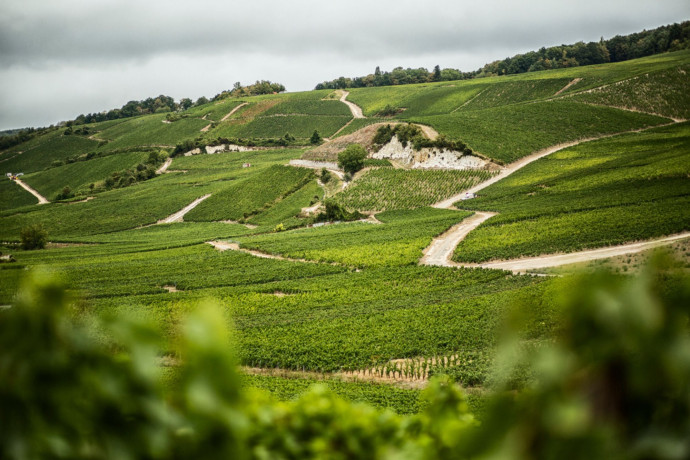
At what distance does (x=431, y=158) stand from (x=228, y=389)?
74.3 m

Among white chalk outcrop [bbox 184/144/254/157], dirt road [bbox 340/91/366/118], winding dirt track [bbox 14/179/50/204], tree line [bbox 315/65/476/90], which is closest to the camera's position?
winding dirt track [bbox 14/179/50/204]

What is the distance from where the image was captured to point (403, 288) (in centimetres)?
3334

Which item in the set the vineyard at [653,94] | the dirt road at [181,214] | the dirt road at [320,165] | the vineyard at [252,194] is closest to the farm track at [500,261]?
the dirt road at [320,165]

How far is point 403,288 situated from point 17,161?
6069 inches

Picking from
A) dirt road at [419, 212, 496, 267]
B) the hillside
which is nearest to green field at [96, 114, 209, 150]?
the hillside

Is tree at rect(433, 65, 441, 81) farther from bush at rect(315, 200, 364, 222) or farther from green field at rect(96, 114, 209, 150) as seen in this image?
bush at rect(315, 200, 364, 222)

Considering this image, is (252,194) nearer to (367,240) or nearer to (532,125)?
(367,240)

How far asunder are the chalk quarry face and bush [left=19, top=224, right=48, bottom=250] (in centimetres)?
5359

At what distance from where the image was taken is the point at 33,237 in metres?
63.1

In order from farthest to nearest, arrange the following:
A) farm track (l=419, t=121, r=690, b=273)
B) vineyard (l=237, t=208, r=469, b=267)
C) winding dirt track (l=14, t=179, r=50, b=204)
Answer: winding dirt track (l=14, t=179, r=50, b=204)
vineyard (l=237, t=208, r=469, b=267)
farm track (l=419, t=121, r=690, b=273)

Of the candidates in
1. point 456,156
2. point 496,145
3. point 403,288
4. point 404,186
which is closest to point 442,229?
point 403,288

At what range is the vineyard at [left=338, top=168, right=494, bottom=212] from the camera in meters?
64.6

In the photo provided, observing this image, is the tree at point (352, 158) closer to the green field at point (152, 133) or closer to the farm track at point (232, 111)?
the green field at point (152, 133)

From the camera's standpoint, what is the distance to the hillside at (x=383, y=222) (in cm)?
2380
